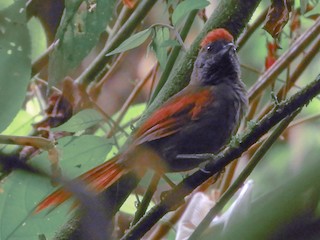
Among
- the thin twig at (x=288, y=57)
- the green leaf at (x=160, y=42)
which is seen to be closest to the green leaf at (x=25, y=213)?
the green leaf at (x=160, y=42)

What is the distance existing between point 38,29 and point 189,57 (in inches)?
15.7

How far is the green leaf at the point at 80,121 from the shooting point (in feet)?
4.65

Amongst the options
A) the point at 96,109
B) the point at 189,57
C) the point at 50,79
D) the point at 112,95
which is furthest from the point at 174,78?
the point at 112,95

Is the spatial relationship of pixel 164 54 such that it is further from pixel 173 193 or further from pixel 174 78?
pixel 173 193

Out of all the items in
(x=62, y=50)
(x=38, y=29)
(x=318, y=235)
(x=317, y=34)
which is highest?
(x=38, y=29)

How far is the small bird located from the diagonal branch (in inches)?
9.2

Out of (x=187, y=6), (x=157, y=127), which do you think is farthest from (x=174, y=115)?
(x=187, y=6)

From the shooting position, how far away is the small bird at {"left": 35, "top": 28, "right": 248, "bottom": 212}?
1.35 meters

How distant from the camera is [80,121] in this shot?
56.6 inches

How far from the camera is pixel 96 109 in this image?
1665 millimetres

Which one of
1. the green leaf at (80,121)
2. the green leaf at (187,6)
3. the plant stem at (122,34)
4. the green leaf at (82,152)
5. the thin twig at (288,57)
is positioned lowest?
the thin twig at (288,57)

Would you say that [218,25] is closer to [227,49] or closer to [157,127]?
[227,49]

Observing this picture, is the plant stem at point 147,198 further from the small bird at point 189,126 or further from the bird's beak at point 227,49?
the bird's beak at point 227,49

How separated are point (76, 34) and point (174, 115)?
0.40m
